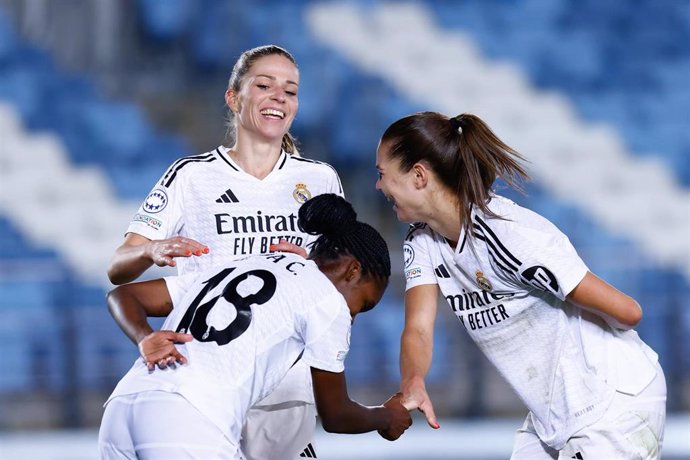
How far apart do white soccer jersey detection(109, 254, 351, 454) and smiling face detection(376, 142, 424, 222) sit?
42 cm

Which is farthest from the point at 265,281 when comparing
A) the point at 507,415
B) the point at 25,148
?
the point at 25,148

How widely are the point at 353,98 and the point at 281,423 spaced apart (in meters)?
5.31

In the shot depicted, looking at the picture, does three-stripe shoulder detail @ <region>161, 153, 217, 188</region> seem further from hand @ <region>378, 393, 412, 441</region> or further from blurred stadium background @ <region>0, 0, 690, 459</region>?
blurred stadium background @ <region>0, 0, 690, 459</region>

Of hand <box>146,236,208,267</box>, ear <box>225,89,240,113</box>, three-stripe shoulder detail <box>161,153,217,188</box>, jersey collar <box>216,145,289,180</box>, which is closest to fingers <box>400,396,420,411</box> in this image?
hand <box>146,236,208,267</box>

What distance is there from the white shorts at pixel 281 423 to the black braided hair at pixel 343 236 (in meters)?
0.62

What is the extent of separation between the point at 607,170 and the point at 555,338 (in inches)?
225

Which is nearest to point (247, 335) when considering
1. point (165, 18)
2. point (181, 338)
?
point (181, 338)

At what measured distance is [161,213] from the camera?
2908mm

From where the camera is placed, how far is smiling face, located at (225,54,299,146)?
2961 millimetres

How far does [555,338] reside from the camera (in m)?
2.58

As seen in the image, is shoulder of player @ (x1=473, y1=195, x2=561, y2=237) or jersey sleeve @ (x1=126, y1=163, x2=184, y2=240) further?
jersey sleeve @ (x1=126, y1=163, x2=184, y2=240)

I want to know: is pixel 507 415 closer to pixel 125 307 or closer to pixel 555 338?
pixel 555 338

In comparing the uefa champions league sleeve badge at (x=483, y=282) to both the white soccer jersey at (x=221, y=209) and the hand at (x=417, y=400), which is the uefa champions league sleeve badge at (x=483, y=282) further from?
the white soccer jersey at (x=221, y=209)

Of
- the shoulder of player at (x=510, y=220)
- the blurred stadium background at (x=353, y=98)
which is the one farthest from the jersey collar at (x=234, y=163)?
the blurred stadium background at (x=353, y=98)
